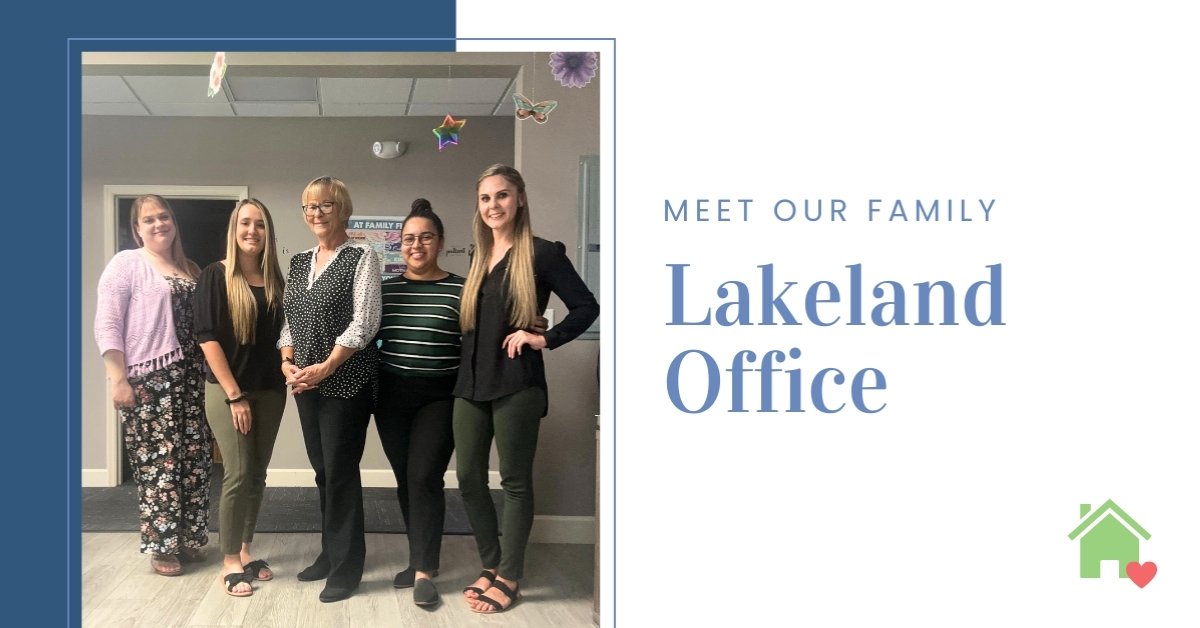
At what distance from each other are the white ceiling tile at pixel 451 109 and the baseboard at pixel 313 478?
3.34 ft

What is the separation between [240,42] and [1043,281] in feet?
8.09

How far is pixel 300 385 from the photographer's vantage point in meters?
2.92

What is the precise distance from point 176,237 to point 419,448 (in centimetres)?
90

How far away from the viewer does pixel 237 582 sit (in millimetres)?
2949

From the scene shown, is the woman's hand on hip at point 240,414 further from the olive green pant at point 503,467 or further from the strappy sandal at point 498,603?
the strappy sandal at point 498,603

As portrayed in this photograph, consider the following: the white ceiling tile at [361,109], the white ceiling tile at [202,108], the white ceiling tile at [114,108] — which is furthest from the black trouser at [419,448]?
the white ceiling tile at [114,108]

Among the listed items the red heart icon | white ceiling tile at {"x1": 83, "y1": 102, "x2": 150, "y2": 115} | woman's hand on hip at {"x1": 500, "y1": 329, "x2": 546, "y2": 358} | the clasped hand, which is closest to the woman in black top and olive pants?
woman's hand on hip at {"x1": 500, "y1": 329, "x2": 546, "y2": 358}

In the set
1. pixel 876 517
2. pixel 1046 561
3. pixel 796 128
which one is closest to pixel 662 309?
pixel 796 128

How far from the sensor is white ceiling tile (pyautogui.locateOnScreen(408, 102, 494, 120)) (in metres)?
2.95

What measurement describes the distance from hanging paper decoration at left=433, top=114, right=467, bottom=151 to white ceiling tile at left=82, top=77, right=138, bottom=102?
882 millimetres

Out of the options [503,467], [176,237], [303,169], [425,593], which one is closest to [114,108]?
Result: [176,237]

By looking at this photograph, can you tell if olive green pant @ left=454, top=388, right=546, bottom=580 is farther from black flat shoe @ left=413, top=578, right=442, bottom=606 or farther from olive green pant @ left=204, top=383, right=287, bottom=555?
olive green pant @ left=204, top=383, right=287, bottom=555

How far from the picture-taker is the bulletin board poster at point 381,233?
2.91 m
